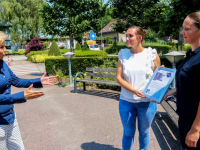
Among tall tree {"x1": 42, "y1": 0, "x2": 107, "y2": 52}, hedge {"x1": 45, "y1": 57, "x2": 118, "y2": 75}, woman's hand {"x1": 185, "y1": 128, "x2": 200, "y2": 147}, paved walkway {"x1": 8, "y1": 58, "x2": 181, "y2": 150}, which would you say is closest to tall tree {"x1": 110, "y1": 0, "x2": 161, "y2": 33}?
tall tree {"x1": 42, "y1": 0, "x2": 107, "y2": 52}

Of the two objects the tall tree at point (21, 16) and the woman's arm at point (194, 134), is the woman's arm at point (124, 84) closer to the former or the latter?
the woman's arm at point (194, 134)

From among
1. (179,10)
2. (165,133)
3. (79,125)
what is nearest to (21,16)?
(179,10)

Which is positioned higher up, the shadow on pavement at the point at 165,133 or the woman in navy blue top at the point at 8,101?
the woman in navy blue top at the point at 8,101

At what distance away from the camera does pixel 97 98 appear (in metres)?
6.34

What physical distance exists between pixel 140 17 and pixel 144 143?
26.6m

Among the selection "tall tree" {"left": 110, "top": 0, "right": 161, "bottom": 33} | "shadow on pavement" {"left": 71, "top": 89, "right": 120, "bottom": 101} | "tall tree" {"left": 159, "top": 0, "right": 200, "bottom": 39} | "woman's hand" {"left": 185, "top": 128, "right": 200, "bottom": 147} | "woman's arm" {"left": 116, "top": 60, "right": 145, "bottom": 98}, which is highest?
"tall tree" {"left": 110, "top": 0, "right": 161, "bottom": 33}

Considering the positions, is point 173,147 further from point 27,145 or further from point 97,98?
point 97,98

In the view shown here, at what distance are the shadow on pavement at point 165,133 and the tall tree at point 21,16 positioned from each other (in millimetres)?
37347

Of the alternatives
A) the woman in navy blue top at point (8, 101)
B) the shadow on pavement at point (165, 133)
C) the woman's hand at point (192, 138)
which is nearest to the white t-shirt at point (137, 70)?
the woman's hand at point (192, 138)

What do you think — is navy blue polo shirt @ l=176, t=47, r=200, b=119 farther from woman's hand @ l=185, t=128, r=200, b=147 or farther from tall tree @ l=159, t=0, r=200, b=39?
tall tree @ l=159, t=0, r=200, b=39

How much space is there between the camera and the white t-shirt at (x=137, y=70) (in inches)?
94.3

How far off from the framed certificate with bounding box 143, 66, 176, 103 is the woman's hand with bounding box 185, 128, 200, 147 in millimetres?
540

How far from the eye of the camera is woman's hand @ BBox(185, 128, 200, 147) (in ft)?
4.96

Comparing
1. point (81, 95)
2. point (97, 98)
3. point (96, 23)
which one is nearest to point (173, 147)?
point (97, 98)
